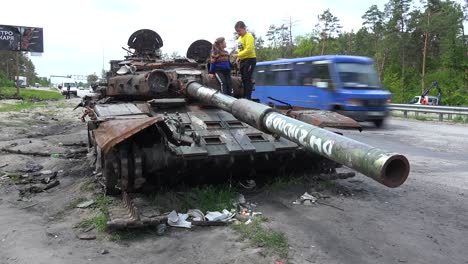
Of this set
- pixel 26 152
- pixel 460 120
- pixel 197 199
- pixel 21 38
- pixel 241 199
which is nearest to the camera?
pixel 197 199

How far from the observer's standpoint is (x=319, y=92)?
1759 centimetres

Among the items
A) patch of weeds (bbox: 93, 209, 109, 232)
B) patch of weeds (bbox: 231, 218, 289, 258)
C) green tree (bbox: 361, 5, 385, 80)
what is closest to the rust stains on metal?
patch of weeds (bbox: 93, 209, 109, 232)

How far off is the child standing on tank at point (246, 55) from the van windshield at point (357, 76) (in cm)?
907

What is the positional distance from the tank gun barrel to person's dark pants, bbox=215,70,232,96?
2947 millimetres

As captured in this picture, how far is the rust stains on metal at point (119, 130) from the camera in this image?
516 centimetres

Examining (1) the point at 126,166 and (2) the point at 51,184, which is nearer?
(1) the point at 126,166

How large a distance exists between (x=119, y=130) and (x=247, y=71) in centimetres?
352

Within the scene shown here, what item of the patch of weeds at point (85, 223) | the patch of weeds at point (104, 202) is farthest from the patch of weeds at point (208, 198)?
the patch of weeds at point (85, 223)

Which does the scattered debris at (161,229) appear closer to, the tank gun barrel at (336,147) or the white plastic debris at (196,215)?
the white plastic debris at (196,215)

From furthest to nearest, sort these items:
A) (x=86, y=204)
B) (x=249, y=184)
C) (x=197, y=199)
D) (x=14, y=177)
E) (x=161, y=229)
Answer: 1. (x=14, y=177)
2. (x=249, y=184)
3. (x=86, y=204)
4. (x=197, y=199)
5. (x=161, y=229)

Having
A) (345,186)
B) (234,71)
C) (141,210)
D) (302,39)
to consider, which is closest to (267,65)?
(234,71)

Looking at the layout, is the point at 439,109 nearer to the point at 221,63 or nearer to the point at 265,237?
the point at 221,63

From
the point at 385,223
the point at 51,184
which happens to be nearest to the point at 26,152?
the point at 51,184

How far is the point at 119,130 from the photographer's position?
5328 millimetres
